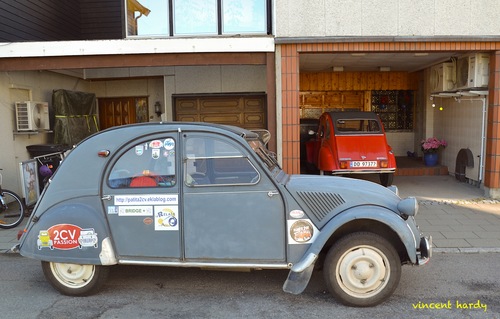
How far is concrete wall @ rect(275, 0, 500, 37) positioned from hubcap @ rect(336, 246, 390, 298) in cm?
534

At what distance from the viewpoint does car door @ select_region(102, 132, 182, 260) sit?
4.21 meters

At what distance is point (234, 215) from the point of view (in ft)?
13.6

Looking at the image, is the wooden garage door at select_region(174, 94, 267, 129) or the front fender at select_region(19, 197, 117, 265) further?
the wooden garage door at select_region(174, 94, 267, 129)

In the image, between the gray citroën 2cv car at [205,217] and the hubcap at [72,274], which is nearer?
the gray citroën 2cv car at [205,217]

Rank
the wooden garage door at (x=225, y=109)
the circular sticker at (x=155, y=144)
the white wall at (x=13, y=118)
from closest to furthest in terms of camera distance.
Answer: the circular sticker at (x=155, y=144), the white wall at (x=13, y=118), the wooden garage door at (x=225, y=109)

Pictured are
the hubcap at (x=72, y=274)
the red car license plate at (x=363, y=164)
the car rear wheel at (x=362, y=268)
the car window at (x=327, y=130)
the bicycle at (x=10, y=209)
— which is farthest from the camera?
the car window at (x=327, y=130)

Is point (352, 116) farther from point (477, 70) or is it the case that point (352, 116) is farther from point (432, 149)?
point (432, 149)

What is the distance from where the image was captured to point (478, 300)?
425 cm

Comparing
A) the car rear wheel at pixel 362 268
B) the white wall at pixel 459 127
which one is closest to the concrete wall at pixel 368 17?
the white wall at pixel 459 127

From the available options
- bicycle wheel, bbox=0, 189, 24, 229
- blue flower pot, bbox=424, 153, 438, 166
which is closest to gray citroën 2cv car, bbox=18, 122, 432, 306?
bicycle wheel, bbox=0, 189, 24, 229

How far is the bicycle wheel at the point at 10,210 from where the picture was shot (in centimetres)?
741

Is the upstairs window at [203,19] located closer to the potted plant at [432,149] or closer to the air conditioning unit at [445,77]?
the air conditioning unit at [445,77]

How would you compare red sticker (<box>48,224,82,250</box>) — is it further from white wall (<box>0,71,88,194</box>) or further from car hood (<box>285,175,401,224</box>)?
white wall (<box>0,71,88,194</box>)

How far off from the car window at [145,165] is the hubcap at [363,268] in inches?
78.2
